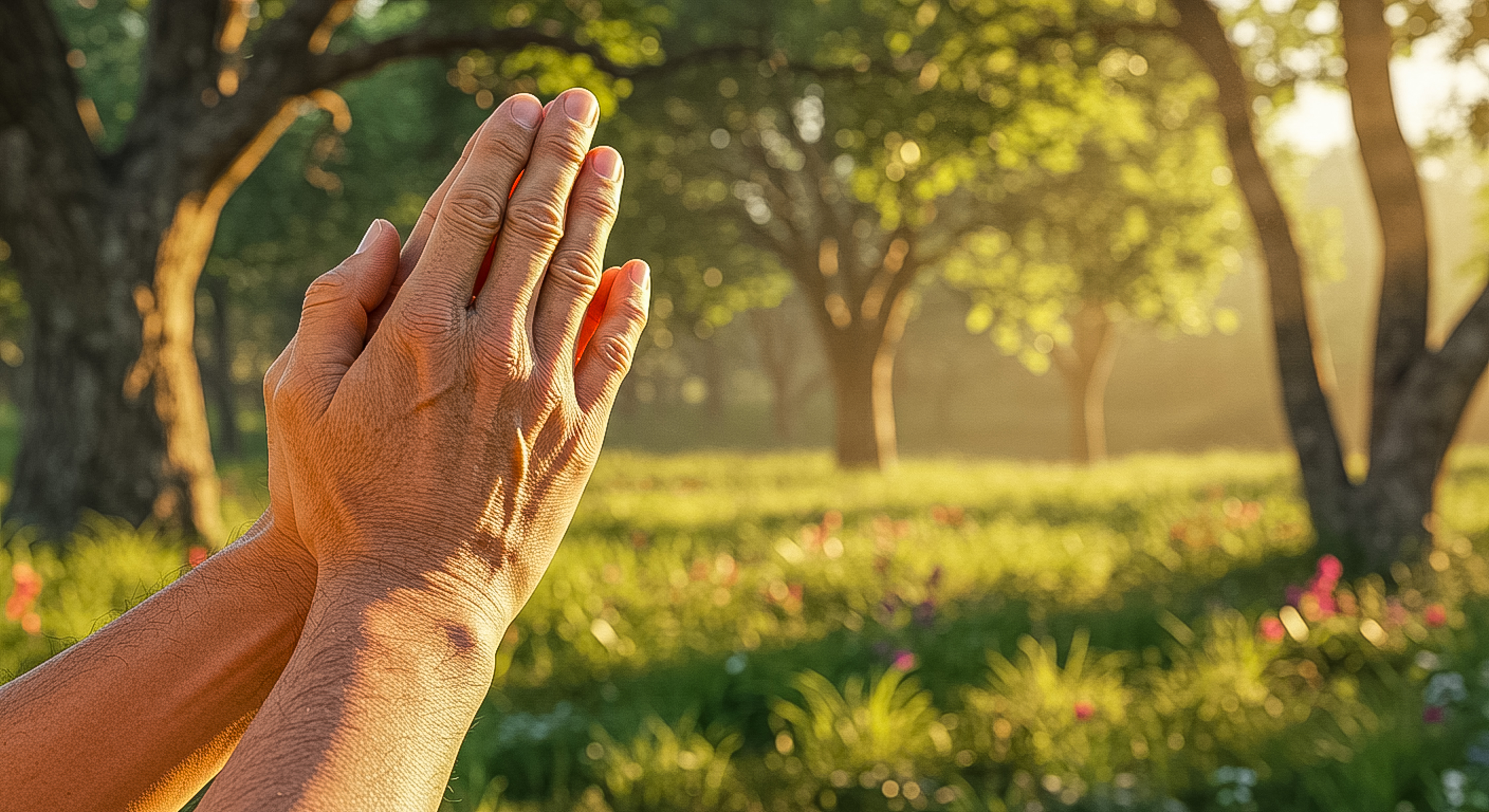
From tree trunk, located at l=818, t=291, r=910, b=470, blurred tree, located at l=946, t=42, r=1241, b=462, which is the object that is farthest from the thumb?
tree trunk, located at l=818, t=291, r=910, b=470

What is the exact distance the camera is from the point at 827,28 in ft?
45.9

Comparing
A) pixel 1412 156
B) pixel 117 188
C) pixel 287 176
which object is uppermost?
pixel 1412 156

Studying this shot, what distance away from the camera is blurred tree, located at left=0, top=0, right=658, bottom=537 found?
651 centimetres

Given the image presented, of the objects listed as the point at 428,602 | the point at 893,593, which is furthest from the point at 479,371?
the point at 893,593

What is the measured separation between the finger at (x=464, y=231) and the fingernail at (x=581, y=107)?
63 millimetres

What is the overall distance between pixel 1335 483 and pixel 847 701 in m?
4.83

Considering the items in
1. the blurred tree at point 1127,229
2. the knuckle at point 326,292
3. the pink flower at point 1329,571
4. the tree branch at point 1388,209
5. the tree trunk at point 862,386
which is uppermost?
the knuckle at point 326,292

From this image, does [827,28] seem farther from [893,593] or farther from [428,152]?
[893,593]

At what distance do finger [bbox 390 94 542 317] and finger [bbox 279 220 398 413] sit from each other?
90mm

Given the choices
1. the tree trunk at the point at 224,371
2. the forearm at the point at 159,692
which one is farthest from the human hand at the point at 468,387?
the tree trunk at the point at 224,371

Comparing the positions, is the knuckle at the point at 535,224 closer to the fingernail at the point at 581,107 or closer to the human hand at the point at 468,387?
the human hand at the point at 468,387

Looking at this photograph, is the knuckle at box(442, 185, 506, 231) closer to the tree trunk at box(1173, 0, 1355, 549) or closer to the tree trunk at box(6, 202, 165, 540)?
the tree trunk at box(6, 202, 165, 540)

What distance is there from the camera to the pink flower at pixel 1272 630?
173 inches

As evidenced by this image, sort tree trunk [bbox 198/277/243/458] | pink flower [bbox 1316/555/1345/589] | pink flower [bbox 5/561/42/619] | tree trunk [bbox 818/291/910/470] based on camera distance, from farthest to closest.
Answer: tree trunk [bbox 198/277/243/458] → tree trunk [bbox 818/291/910/470] → pink flower [bbox 1316/555/1345/589] → pink flower [bbox 5/561/42/619]
